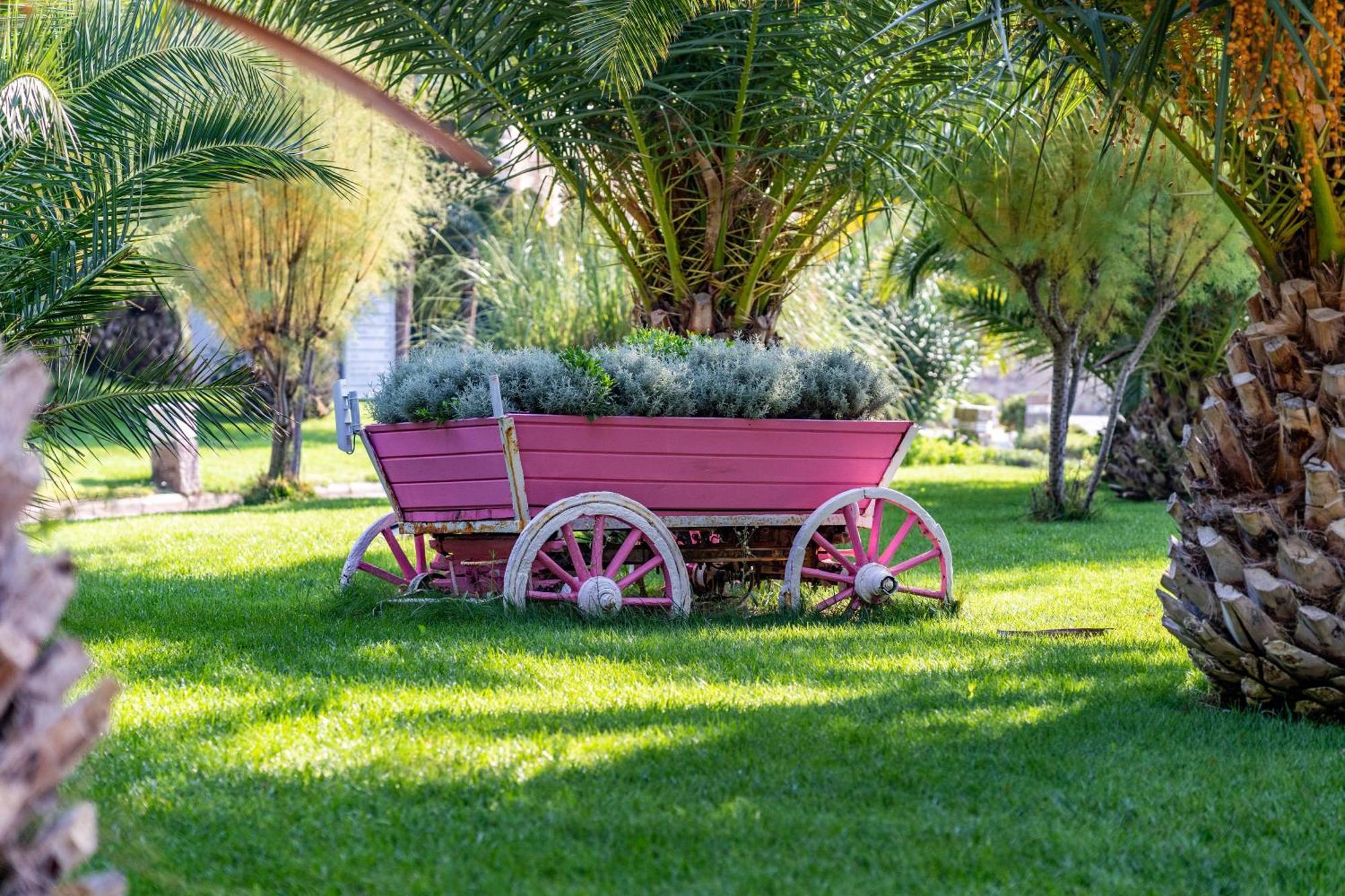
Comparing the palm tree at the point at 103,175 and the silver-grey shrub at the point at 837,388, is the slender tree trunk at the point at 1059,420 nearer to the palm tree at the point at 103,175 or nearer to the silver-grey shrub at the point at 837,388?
the silver-grey shrub at the point at 837,388

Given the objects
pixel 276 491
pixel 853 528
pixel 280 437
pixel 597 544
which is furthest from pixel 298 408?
A: pixel 853 528

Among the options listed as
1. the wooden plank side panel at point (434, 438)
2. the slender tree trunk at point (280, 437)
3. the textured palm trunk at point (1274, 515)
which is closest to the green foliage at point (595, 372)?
the wooden plank side panel at point (434, 438)

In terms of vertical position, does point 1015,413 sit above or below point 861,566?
above

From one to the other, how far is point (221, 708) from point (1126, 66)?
3.15 m

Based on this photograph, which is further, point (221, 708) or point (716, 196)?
point (716, 196)

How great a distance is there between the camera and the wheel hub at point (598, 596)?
17.2 ft

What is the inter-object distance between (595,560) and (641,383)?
28.4 inches

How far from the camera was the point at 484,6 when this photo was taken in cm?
695

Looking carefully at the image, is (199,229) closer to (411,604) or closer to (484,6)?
(484,6)

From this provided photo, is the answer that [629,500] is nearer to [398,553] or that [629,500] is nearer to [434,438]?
[434,438]

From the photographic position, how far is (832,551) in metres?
5.62

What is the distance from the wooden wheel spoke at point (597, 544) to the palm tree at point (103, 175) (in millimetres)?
1751

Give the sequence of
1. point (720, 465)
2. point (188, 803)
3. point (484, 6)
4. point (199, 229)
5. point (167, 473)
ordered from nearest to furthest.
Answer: point (188, 803), point (720, 465), point (484, 6), point (199, 229), point (167, 473)

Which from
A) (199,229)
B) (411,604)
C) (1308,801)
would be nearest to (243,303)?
(199,229)
